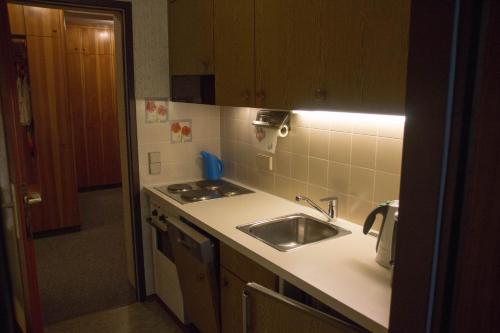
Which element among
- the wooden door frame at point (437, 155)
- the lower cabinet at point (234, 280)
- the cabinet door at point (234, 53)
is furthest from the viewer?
the cabinet door at point (234, 53)

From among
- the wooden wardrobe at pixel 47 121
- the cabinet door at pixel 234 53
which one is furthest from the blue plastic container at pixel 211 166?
the wooden wardrobe at pixel 47 121

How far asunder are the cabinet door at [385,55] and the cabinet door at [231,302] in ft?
3.44

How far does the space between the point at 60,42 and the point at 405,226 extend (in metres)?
4.12

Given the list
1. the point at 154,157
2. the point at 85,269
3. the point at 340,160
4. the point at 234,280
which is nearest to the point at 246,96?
the point at 340,160

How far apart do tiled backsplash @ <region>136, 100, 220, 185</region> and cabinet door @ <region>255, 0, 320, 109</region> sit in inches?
40.4

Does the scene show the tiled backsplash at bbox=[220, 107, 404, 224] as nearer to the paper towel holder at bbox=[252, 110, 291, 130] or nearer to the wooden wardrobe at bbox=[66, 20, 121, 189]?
the paper towel holder at bbox=[252, 110, 291, 130]

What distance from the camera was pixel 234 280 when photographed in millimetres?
1986

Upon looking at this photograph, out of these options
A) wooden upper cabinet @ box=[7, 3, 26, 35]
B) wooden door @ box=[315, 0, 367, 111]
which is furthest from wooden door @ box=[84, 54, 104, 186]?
wooden door @ box=[315, 0, 367, 111]

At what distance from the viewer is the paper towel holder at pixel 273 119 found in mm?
2381

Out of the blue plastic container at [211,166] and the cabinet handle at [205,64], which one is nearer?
the cabinet handle at [205,64]

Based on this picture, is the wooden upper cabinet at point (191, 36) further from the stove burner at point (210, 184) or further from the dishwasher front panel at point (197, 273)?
the dishwasher front panel at point (197, 273)

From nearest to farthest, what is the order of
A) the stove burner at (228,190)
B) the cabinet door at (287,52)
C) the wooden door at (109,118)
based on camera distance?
the cabinet door at (287,52) < the stove burner at (228,190) < the wooden door at (109,118)

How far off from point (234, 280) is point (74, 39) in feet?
15.5

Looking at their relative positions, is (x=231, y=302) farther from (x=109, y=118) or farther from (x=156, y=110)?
(x=109, y=118)
